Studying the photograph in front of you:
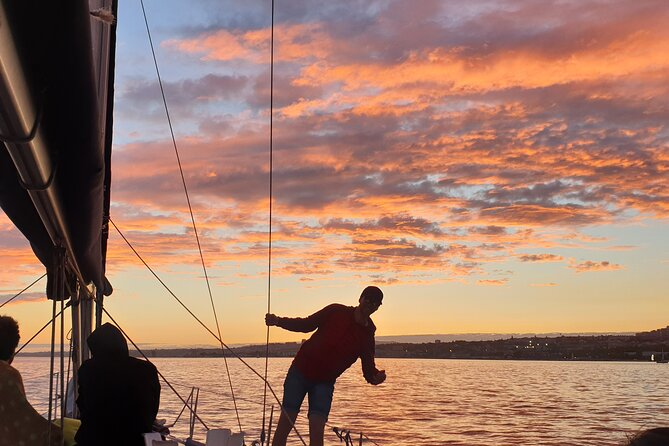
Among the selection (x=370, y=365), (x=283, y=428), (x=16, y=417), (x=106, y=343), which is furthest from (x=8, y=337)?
(x=370, y=365)

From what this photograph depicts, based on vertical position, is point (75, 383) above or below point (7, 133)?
below

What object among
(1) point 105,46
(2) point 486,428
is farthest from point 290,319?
(2) point 486,428

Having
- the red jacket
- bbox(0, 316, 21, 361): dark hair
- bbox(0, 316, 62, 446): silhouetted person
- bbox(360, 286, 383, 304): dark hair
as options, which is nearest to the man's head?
bbox(360, 286, 383, 304): dark hair

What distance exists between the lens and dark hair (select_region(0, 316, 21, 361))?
430 cm

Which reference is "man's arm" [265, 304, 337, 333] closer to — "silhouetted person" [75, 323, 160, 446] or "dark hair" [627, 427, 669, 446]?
"silhouetted person" [75, 323, 160, 446]

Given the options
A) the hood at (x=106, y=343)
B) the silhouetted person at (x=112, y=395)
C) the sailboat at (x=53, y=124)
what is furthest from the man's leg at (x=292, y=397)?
the hood at (x=106, y=343)

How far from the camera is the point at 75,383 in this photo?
6.65 meters

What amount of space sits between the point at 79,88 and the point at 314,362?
477 cm

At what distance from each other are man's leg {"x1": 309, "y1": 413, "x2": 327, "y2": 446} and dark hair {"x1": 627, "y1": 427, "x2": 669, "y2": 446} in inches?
208

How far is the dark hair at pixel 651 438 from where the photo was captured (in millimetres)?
1523

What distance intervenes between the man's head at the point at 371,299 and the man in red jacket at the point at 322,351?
94mm

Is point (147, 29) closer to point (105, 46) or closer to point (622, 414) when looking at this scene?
point (105, 46)

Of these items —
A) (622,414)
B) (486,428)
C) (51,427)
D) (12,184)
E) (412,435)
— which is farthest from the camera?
(622,414)

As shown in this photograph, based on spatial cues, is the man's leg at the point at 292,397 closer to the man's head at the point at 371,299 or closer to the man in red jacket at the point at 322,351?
the man in red jacket at the point at 322,351
